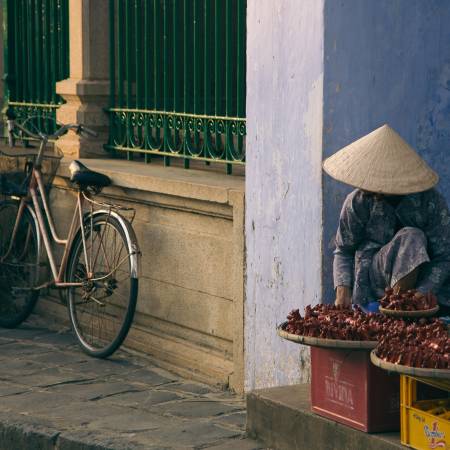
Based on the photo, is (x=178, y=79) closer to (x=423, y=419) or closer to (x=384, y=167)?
(x=384, y=167)

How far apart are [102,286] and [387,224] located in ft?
8.11

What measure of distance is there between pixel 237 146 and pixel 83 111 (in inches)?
65.5

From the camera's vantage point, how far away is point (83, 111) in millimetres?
9008

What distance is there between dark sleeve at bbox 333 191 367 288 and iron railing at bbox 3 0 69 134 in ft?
11.8

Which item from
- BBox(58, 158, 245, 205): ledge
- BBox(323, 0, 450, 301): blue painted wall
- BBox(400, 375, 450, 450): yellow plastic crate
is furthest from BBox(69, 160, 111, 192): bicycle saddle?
BBox(400, 375, 450, 450): yellow plastic crate

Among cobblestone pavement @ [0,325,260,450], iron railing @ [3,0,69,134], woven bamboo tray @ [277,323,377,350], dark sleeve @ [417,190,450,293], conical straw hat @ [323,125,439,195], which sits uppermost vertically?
iron railing @ [3,0,69,134]

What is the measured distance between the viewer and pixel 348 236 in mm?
6219

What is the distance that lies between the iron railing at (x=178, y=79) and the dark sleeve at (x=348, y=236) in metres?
1.45

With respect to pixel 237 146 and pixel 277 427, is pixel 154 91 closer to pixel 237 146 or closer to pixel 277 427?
pixel 237 146

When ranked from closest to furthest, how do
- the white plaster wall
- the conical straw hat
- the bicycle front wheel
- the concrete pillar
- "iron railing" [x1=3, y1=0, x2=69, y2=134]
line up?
1. the conical straw hat
2. the white plaster wall
3. the bicycle front wheel
4. the concrete pillar
5. "iron railing" [x1=3, y1=0, x2=69, y2=134]

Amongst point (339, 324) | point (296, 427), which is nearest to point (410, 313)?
point (339, 324)

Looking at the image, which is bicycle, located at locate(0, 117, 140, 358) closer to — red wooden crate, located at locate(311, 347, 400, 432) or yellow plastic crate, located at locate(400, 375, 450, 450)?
red wooden crate, located at locate(311, 347, 400, 432)

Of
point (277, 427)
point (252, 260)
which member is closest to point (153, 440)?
point (277, 427)

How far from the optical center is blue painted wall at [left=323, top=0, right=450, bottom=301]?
6387 mm
